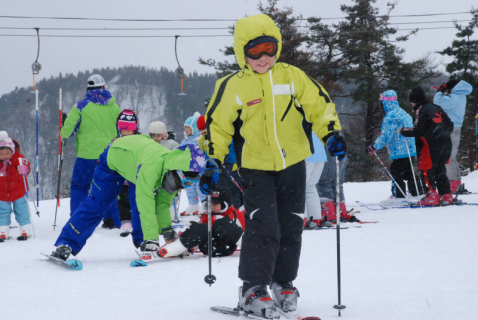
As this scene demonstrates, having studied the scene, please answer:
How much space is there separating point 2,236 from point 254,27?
15.5 ft

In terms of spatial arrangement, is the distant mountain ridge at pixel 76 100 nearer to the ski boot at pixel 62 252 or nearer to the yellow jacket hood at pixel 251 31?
the ski boot at pixel 62 252

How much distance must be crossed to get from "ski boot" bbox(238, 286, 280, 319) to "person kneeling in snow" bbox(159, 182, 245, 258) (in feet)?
5.78

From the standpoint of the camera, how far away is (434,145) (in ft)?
23.5

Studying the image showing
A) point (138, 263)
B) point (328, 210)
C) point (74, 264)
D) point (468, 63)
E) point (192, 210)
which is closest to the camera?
point (74, 264)

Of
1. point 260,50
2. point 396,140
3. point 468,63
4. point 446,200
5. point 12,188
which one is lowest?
point 446,200

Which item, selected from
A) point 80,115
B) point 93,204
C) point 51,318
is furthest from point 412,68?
point 51,318

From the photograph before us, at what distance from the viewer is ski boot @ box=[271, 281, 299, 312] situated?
2.53m

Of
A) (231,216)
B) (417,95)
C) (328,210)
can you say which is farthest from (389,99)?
(231,216)

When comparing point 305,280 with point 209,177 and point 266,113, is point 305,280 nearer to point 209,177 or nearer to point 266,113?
point 209,177

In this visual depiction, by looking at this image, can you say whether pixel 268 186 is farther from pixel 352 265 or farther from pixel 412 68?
pixel 412 68

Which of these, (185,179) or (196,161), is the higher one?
(196,161)

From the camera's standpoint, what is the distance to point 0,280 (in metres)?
3.55

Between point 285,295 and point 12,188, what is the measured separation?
15.4 ft

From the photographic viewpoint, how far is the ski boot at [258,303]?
7.80 ft
